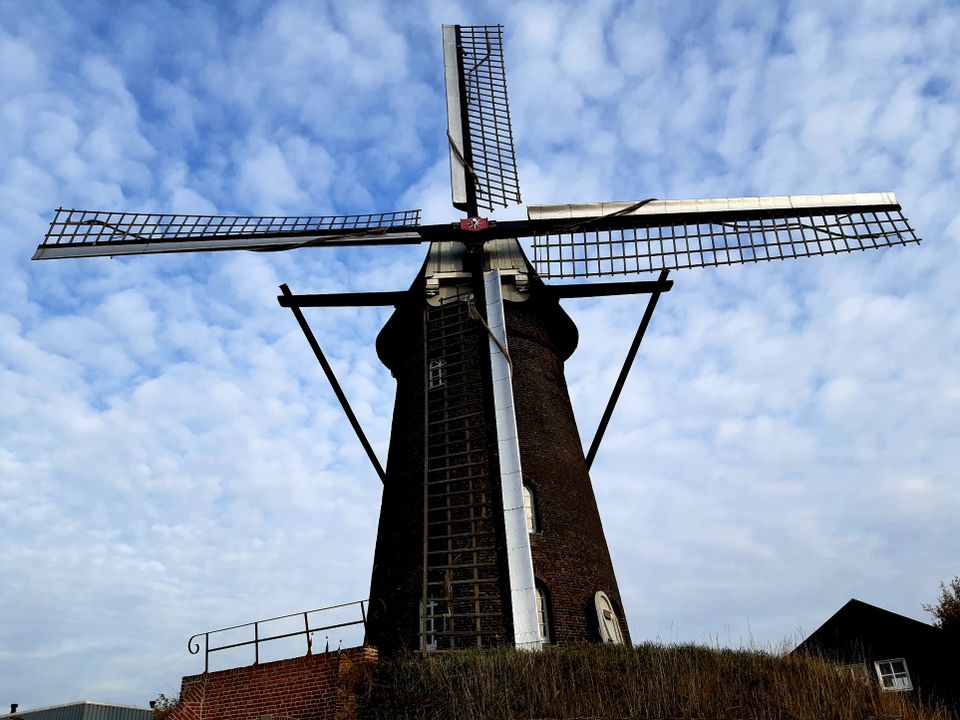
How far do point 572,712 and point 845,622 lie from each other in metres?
13.8

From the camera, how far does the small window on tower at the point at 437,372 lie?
15000 mm

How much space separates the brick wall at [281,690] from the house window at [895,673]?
14423 millimetres

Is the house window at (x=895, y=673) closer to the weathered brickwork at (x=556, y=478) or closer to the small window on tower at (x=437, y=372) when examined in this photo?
the weathered brickwork at (x=556, y=478)

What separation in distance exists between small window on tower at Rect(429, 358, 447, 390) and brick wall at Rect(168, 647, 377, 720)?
5234mm

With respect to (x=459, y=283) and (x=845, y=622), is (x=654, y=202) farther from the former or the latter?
(x=845, y=622)

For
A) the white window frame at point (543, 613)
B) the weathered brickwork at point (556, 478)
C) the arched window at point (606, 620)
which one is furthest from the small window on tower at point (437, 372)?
the arched window at point (606, 620)

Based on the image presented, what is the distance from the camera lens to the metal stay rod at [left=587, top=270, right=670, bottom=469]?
1572cm

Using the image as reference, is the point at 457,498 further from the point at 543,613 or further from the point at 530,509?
the point at 543,613

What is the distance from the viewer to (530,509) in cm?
1360

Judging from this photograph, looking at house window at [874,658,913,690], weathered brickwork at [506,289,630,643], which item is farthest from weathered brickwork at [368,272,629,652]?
house window at [874,658,913,690]

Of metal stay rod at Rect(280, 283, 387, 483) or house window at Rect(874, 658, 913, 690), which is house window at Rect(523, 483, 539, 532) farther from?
house window at Rect(874, 658, 913, 690)

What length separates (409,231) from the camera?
16.0 m

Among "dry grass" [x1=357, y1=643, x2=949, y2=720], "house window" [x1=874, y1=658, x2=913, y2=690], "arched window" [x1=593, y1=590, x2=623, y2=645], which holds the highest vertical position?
"arched window" [x1=593, y1=590, x2=623, y2=645]

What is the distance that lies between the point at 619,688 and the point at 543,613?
254cm
